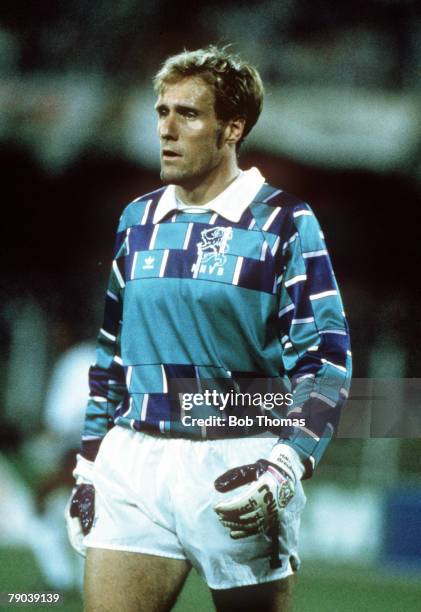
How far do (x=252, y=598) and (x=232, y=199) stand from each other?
0.86 m

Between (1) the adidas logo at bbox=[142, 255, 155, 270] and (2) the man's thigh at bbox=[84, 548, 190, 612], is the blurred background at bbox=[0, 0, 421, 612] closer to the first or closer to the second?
(1) the adidas logo at bbox=[142, 255, 155, 270]

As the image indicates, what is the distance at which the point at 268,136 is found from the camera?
2.36 meters

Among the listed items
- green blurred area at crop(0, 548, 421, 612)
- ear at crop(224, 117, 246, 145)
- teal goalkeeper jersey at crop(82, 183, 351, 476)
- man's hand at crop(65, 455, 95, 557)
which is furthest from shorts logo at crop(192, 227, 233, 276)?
green blurred area at crop(0, 548, 421, 612)

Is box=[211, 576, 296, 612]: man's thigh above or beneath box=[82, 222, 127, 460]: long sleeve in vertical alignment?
beneath

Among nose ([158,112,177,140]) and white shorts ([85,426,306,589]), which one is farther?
nose ([158,112,177,140])

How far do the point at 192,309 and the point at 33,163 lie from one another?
84 cm

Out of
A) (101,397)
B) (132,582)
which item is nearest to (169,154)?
(101,397)

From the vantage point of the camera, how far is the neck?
2029mm

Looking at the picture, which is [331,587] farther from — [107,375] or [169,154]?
[169,154]

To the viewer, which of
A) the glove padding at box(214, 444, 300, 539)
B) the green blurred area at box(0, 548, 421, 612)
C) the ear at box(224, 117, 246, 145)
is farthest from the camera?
the green blurred area at box(0, 548, 421, 612)

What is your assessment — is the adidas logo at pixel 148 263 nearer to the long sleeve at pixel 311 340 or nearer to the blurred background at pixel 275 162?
the long sleeve at pixel 311 340

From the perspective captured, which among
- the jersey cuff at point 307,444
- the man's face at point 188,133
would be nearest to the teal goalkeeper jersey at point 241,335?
→ the jersey cuff at point 307,444

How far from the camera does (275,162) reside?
7.73 feet

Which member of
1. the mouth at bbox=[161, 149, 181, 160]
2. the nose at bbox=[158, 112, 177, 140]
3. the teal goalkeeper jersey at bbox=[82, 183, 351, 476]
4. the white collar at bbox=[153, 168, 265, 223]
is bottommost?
the teal goalkeeper jersey at bbox=[82, 183, 351, 476]
